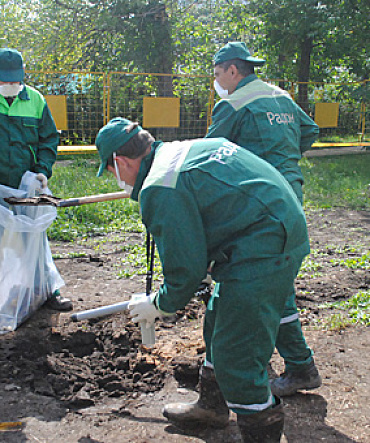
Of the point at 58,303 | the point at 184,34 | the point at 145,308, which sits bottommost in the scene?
the point at 58,303

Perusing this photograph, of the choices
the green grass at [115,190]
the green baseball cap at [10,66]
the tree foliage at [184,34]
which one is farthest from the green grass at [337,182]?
the green baseball cap at [10,66]

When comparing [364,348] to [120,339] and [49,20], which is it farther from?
[49,20]

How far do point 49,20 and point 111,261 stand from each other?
955 cm

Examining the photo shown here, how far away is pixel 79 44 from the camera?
1310 centimetres

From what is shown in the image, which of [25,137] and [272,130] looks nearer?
[272,130]

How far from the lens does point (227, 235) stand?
7.09 feet

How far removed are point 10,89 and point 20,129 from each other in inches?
11.6

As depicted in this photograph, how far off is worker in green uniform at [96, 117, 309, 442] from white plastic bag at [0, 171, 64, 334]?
5.82 feet

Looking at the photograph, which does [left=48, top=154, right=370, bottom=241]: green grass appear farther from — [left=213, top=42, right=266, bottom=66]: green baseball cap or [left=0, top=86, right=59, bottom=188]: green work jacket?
[left=213, top=42, right=266, bottom=66]: green baseball cap

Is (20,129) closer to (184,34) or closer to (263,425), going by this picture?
(263,425)

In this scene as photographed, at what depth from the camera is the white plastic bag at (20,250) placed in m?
3.90

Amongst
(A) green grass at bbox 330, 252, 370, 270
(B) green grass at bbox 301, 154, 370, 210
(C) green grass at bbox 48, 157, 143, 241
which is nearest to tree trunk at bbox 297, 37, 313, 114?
(B) green grass at bbox 301, 154, 370, 210

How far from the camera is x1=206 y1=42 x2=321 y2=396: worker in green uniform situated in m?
3.11

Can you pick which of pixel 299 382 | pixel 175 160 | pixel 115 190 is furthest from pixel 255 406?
pixel 115 190
